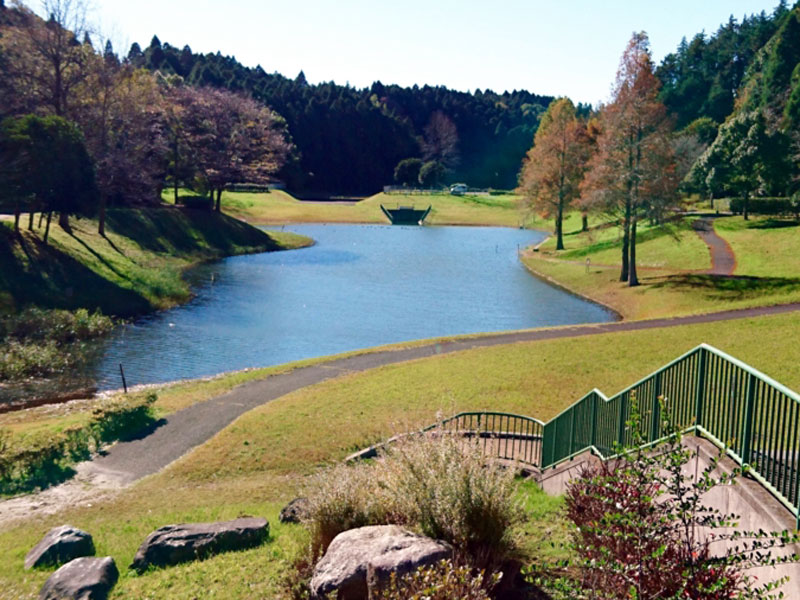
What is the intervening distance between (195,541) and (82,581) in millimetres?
1686

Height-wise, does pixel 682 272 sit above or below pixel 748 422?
below

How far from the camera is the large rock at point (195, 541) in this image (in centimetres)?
998

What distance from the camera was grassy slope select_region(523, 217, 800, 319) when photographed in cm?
3659

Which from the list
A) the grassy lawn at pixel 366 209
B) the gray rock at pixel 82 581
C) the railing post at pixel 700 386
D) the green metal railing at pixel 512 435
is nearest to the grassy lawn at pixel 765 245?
the green metal railing at pixel 512 435

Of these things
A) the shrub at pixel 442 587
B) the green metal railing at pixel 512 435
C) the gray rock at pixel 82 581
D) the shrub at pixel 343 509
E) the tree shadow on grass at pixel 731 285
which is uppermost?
the shrub at pixel 442 587

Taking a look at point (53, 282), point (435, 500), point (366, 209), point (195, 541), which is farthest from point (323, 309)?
point (366, 209)

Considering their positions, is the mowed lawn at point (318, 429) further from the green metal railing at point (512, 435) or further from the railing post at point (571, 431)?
the railing post at point (571, 431)

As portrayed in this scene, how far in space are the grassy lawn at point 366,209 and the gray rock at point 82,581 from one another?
84690 millimetres

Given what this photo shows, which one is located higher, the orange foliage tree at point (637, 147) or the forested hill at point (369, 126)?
the forested hill at point (369, 126)

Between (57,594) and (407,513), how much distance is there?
4.52 m

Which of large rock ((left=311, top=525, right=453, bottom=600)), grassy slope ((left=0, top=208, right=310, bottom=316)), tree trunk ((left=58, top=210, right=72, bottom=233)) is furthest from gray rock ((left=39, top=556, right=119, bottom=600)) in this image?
tree trunk ((left=58, top=210, right=72, bottom=233))

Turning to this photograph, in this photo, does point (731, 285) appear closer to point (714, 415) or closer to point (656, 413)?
point (656, 413)

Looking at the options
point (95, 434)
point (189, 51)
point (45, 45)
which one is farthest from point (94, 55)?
point (189, 51)

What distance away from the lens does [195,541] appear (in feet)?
33.5
